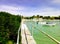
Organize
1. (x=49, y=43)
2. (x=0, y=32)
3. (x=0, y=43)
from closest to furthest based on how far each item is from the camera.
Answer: (x=49, y=43) → (x=0, y=43) → (x=0, y=32)

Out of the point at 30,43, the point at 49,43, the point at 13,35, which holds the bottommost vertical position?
the point at 13,35

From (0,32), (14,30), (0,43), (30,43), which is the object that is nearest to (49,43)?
(30,43)

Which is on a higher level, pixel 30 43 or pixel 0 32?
pixel 30 43

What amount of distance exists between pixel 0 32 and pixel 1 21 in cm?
444

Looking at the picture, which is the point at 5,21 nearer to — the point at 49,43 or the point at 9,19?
the point at 9,19

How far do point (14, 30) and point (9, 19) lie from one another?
3.17 m

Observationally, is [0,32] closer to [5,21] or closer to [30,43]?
[5,21]

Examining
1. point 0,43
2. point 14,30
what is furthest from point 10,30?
point 0,43

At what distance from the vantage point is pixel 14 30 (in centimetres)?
2867

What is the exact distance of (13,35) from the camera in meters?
27.6

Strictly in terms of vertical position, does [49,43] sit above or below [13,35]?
above

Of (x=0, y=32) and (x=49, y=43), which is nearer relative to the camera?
(x=49, y=43)

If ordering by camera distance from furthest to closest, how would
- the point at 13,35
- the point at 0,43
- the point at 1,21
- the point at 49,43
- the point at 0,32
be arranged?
the point at 1,21 < the point at 13,35 < the point at 0,32 < the point at 0,43 < the point at 49,43

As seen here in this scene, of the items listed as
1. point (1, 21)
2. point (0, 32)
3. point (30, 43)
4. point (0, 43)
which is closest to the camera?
point (30, 43)
